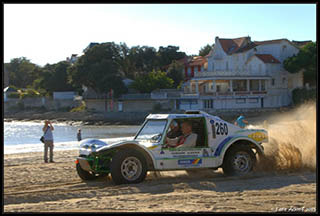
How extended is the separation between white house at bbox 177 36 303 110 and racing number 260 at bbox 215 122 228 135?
55.7 m

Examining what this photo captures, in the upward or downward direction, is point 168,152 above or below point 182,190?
above

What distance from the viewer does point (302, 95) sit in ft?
219

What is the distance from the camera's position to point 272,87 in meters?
69.5

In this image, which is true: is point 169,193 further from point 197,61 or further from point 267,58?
point 197,61

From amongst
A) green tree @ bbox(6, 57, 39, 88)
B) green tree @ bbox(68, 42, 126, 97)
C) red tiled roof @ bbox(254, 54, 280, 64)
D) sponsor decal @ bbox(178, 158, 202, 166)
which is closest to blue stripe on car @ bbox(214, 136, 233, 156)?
sponsor decal @ bbox(178, 158, 202, 166)

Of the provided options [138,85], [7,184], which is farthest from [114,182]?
[138,85]

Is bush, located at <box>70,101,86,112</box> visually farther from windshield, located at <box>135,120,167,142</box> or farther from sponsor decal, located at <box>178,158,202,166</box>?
sponsor decal, located at <box>178,158,202,166</box>

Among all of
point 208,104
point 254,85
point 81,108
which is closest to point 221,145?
point 208,104

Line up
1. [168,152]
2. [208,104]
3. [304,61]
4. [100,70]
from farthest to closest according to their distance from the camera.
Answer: [100,70]
[208,104]
[304,61]
[168,152]

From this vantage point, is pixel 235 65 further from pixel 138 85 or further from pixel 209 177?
pixel 209 177

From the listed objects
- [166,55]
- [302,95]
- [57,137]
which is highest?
[166,55]

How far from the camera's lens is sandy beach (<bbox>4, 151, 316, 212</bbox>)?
25.1 ft

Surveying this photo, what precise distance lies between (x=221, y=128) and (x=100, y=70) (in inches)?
2553

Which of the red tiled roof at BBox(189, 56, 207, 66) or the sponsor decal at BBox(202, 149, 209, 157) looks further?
the red tiled roof at BBox(189, 56, 207, 66)
